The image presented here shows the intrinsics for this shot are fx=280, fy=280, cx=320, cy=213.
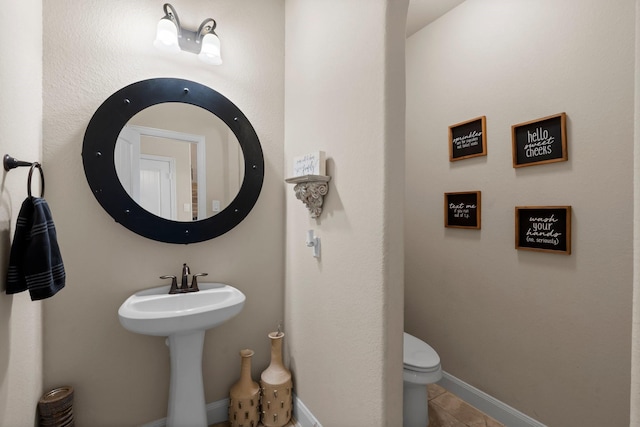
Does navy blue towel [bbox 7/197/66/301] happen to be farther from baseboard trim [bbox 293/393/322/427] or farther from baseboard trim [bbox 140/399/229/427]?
baseboard trim [bbox 293/393/322/427]

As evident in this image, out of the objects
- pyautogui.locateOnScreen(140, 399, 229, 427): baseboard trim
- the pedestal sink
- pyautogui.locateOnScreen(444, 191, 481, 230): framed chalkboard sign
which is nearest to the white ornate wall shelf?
the pedestal sink

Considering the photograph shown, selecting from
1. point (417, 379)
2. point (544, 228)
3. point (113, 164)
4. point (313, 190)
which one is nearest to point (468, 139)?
point (544, 228)

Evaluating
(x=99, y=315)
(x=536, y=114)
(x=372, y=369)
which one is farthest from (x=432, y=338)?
(x=99, y=315)

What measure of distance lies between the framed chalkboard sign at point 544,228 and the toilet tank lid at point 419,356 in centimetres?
82

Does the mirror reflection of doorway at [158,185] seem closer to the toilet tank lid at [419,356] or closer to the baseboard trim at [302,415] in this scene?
the baseboard trim at [302,415]

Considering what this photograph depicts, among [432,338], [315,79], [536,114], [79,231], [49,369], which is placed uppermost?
[315,79]

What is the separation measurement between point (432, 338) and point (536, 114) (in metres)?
1.67

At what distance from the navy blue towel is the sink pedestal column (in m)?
0.61

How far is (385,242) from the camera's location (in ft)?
3.61

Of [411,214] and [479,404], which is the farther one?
[411,214]

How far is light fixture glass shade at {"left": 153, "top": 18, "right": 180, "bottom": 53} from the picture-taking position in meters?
1.45

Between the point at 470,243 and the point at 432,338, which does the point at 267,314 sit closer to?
the point at 432,338

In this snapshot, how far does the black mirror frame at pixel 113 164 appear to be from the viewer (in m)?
1.41

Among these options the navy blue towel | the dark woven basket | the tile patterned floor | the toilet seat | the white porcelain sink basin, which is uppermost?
the navy blue towel
